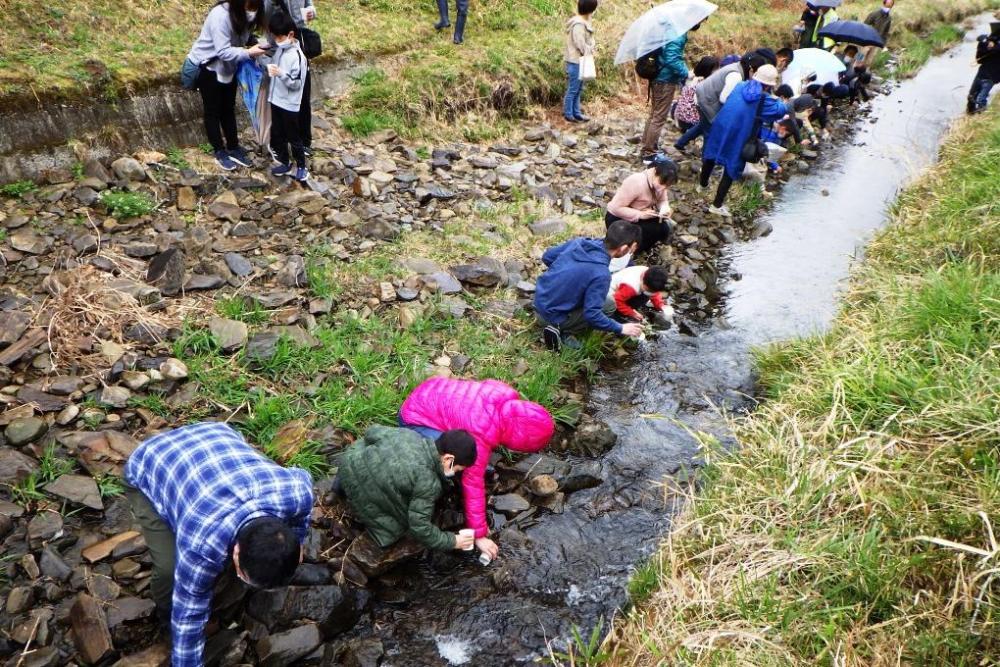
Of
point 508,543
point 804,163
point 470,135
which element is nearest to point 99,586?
point 508,543

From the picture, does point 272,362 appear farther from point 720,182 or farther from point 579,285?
point 720,182

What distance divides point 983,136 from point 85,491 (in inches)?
483

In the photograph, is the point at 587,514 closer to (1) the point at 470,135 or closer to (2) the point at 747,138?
(2) the point at 747,138

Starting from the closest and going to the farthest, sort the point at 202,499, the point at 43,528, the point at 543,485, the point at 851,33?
the point at 202,499
the point at 43,528
the point at 543,485
the point at 851,33

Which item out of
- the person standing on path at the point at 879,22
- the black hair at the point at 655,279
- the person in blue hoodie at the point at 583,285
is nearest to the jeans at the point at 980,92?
the person standing on path at the point at 879,22

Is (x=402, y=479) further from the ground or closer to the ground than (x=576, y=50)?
closer to the ground

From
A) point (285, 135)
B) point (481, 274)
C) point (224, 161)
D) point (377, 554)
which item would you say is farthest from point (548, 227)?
point (377, 554)

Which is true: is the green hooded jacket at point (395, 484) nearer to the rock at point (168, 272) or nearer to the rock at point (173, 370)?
the rock at point (173, 370)

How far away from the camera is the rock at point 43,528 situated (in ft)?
12.3

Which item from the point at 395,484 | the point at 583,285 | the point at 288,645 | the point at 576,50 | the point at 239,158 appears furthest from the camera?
the point at 576,50

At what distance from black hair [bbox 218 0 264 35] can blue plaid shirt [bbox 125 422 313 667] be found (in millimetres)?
5222

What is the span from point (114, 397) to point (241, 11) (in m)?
4.49

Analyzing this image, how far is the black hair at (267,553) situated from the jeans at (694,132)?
28.1ft

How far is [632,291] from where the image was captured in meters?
6.49
